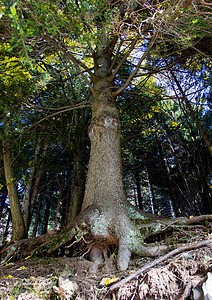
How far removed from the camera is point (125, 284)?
1619mm

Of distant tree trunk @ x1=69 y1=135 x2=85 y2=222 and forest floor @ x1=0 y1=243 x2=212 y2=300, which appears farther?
distant tree trunk @ x1=69 y1=135 x2=85 y2=222

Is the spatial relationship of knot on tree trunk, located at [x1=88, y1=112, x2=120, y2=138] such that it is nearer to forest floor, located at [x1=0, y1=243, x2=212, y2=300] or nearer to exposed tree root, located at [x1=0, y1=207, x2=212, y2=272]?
exposed tree root, located at [x1=0, y1=207, x2=212, y2=272]

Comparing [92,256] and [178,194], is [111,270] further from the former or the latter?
[178,194]

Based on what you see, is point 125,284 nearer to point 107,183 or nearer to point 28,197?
point 107,183

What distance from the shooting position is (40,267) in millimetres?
2285

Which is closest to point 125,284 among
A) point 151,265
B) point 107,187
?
point 151,265

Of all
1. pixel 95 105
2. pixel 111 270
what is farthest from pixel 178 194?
pixel 111 270

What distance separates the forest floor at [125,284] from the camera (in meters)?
1.44

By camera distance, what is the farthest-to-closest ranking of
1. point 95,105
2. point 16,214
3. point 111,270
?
1. point 16,214
2. point 95,105
3. point 111,270

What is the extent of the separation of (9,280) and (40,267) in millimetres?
423

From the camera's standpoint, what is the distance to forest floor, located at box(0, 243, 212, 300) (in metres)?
1.44

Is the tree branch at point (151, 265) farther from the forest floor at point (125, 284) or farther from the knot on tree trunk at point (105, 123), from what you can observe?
the knot on tree trunk at point (105, 123)

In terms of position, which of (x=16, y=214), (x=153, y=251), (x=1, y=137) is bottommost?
(x=153, y=251)

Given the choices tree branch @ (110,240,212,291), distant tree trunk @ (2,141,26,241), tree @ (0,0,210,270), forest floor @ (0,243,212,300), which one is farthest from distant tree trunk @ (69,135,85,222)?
tree branch @ (110,240,212,291)
